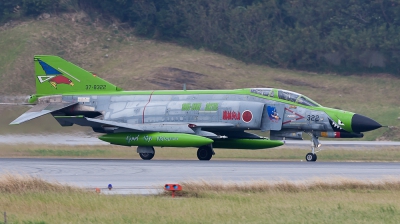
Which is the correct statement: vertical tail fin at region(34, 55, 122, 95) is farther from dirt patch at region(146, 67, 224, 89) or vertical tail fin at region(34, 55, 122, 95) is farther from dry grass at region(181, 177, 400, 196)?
dirt patch at region(146, 67, 224, 89)

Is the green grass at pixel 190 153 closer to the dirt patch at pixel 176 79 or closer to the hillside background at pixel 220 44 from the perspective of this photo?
the hillside background at pixel 220 44

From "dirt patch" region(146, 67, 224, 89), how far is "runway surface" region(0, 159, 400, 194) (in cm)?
2676

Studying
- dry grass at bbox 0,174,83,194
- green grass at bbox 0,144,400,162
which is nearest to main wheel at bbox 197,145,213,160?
green grass at bbox 0,144,400,162

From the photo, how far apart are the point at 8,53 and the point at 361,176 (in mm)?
39070

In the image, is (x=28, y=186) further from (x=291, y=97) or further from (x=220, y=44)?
(x=220, y=44)

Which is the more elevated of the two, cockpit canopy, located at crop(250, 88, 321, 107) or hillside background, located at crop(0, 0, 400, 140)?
hillside background, located at crop(0, 0, 400, 140)

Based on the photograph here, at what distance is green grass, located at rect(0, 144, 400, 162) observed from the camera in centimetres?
2591

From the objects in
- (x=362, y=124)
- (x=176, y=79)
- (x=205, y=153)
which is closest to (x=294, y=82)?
(x=176, y=79)

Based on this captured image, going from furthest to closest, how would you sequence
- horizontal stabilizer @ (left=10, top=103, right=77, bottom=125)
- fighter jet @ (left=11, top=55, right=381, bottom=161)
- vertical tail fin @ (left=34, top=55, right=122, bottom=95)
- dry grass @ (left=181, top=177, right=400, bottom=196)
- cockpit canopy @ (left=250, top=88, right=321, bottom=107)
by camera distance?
1. vertical tail fin @ (left=34, top=55, right=122, bottom=95)
2. horizontal stabilizer @ (left=10, top=103, right=77, bottom=125)
3. cockpit canopy @ (left=250, top=88, right=321, bottom=107)
4. fighter jet @ (left=11, top=55, right=381, bottom=161)
5. dry grass @ (left=181, top=177, right=400, bottom=196)

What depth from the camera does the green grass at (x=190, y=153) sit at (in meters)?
25.9

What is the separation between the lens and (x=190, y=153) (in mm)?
27500

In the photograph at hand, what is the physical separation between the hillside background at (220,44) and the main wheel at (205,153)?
2209cm

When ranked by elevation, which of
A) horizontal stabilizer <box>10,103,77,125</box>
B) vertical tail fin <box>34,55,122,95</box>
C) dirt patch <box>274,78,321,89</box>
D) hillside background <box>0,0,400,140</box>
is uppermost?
hillside background <box>0,0,400,140</box>

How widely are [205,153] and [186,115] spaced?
4.93 ft
